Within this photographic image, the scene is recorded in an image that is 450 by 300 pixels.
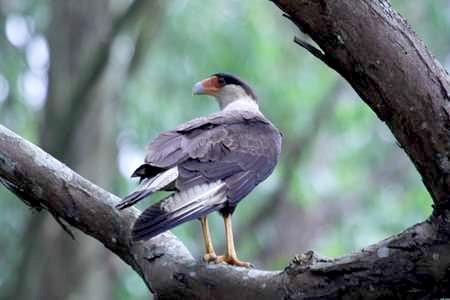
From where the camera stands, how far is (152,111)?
10.3 meters

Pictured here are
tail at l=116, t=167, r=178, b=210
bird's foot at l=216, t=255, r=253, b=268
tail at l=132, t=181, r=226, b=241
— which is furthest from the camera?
bird's foot at l=216, t=255, r=253, b=268

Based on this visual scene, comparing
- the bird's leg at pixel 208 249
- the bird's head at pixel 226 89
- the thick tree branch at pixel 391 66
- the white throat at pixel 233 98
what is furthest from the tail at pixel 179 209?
the bird's head at pixel 226 89

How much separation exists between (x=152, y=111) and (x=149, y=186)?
627cm

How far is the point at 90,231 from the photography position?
4.30 meters

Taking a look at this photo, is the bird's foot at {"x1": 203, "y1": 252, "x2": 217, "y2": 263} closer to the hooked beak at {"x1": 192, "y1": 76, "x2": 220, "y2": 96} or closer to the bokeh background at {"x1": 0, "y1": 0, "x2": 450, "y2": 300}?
the hooked beak at {"x1": 192, "y1": 76, "x2": 220, "y2": 96}

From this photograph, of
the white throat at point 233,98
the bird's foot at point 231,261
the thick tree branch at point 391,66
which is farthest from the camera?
the white throat at point 233,98

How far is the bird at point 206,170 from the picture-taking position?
12.8 ft

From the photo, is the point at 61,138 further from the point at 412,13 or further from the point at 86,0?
the point at 412,13

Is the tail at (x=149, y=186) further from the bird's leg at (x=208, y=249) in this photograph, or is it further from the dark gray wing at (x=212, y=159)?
the bird's leg at (x=208, y=249)

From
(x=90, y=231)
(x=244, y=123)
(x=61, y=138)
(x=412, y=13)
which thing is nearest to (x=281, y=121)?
(x=412, y=13)

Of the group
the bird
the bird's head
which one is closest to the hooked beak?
the bird's head

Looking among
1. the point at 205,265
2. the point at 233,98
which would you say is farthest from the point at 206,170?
the point at 233,98

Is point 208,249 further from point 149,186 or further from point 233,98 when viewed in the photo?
point 233,98

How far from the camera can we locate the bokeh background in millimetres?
8500
